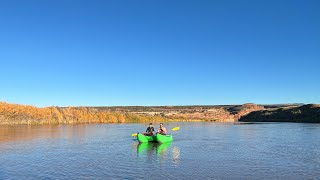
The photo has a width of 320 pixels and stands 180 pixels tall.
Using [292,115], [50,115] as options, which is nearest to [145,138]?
[50,115]

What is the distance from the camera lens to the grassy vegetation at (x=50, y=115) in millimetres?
57250

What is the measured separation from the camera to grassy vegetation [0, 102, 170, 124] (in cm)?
5725

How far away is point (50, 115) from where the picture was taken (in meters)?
61.7

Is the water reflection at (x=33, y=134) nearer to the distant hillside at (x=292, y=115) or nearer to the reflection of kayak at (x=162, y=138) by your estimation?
the reflection of kayak at (x=162, y=138)

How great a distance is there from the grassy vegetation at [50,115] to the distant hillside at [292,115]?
155 feet

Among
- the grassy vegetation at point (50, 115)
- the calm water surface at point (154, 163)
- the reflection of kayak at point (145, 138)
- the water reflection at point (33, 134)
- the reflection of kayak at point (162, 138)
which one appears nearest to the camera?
the calm water surface at point (154, 163)

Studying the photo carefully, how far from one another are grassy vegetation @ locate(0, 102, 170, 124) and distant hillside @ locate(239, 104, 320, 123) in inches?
1858

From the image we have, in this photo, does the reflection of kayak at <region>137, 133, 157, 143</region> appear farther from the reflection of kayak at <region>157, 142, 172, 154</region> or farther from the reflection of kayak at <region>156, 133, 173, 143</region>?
the reflection of kayak at <region>157, 142, 172, 154</region>

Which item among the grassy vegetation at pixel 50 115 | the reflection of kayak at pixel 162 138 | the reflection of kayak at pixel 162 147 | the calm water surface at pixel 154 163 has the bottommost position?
the calm water surface at pixel 154 163

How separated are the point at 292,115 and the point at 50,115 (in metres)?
65.4

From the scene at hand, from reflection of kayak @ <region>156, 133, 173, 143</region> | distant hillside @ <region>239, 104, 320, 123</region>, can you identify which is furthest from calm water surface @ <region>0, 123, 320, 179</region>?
distant hillside @ <region>239, 104, 320, 123</region>

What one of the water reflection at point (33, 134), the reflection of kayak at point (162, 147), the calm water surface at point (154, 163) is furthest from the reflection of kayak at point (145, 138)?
the water reflection at point (33, 134)

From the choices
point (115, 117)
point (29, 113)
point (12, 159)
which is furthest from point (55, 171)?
point (115, 117)

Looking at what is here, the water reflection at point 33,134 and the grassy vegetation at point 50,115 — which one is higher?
the grassy vegetation at point 50,115
